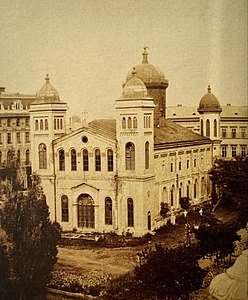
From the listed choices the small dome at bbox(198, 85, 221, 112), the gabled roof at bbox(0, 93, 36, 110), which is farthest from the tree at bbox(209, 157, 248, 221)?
the gabled roof at bbox(0, 93, 36, 110)

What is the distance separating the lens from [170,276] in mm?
2609

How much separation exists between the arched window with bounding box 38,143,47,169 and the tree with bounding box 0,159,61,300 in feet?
0.20

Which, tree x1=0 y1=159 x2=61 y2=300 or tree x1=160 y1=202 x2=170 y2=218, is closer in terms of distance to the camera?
tree x1=0 y1=159 x2=61 y2=300

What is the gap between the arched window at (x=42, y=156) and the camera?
2.79m

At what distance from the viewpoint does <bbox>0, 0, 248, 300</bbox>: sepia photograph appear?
2.65m

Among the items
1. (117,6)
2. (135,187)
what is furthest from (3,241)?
(117,6)

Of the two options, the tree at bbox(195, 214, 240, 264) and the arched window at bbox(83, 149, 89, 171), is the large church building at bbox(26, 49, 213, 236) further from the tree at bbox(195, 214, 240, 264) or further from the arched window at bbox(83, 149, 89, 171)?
the tree at bbox(195, 214, 240, 264)

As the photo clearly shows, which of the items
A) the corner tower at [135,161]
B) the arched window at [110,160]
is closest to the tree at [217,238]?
the corner tower at [135,161]

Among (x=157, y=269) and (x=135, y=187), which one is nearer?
(x=157, y=269)

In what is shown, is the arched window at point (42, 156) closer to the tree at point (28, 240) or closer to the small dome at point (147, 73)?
the tree at point (28, 240)

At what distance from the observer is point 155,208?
2.87m

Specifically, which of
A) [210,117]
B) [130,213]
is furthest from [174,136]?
[130,213]

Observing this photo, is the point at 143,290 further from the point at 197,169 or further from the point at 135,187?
the point at 197,169

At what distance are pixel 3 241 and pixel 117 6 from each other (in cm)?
119
